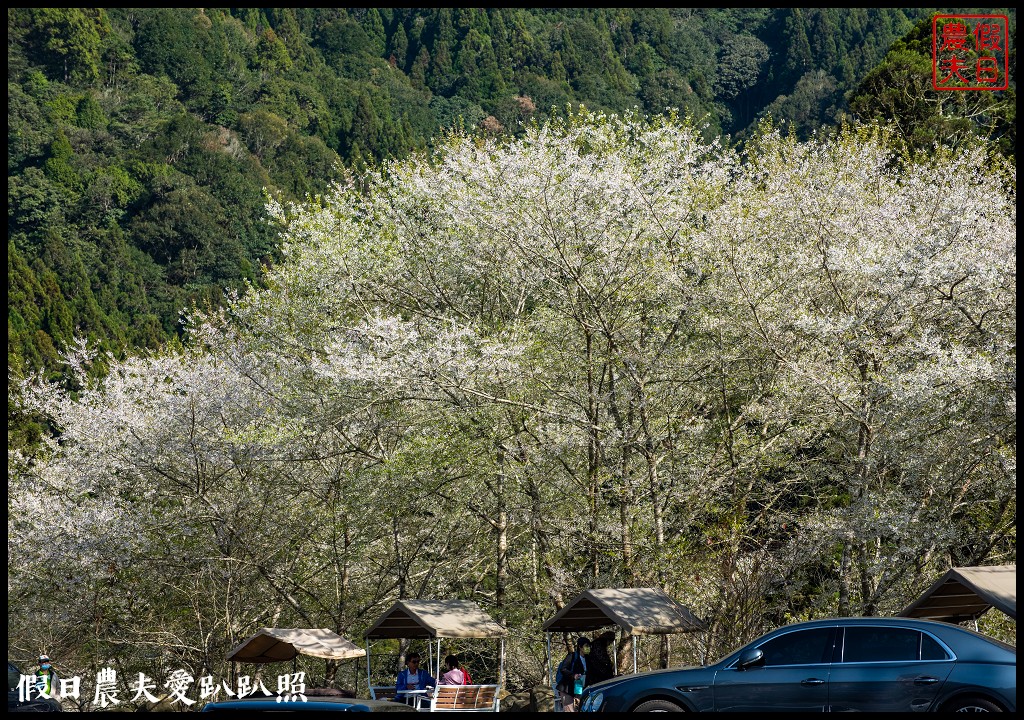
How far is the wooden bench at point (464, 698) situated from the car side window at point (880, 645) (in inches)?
211

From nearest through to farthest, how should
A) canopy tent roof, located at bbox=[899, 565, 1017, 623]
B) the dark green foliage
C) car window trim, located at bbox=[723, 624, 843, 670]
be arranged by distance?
car window trim, located at bbox=[723, 624, 843, 670] → canopy tent roof, located at bbox=[899, 565, 1017, 623] → the dark green foliage

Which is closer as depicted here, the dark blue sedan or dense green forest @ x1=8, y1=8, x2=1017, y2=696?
the dark blue sedan

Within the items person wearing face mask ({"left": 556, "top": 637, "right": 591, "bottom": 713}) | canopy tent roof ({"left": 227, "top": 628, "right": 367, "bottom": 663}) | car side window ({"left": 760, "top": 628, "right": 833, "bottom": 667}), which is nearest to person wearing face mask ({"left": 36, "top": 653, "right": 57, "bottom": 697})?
canopy tent roof ({"left": 227, "top": 628, "right": 367, "bottom": 663})

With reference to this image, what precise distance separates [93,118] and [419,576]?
270 ft

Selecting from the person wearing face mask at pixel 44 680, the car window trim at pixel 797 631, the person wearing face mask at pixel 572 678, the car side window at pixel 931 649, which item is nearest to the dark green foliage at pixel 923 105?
the person wearing face mask at pixel 572 678

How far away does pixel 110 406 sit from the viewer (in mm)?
22641

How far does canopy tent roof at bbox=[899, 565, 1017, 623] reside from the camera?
10359 mm

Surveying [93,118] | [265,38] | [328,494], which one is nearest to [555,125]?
[328,494]

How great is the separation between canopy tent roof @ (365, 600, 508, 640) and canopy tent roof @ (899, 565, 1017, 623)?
535cm

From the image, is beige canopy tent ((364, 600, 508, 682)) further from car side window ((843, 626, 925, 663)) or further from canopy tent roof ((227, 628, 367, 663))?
car side window ((843, 626, 925, 663))

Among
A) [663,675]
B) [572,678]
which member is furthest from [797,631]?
[572,678]

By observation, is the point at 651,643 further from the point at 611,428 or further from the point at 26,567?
the point at 26,567

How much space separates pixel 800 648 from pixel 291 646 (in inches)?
305

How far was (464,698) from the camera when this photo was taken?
44.7ft
